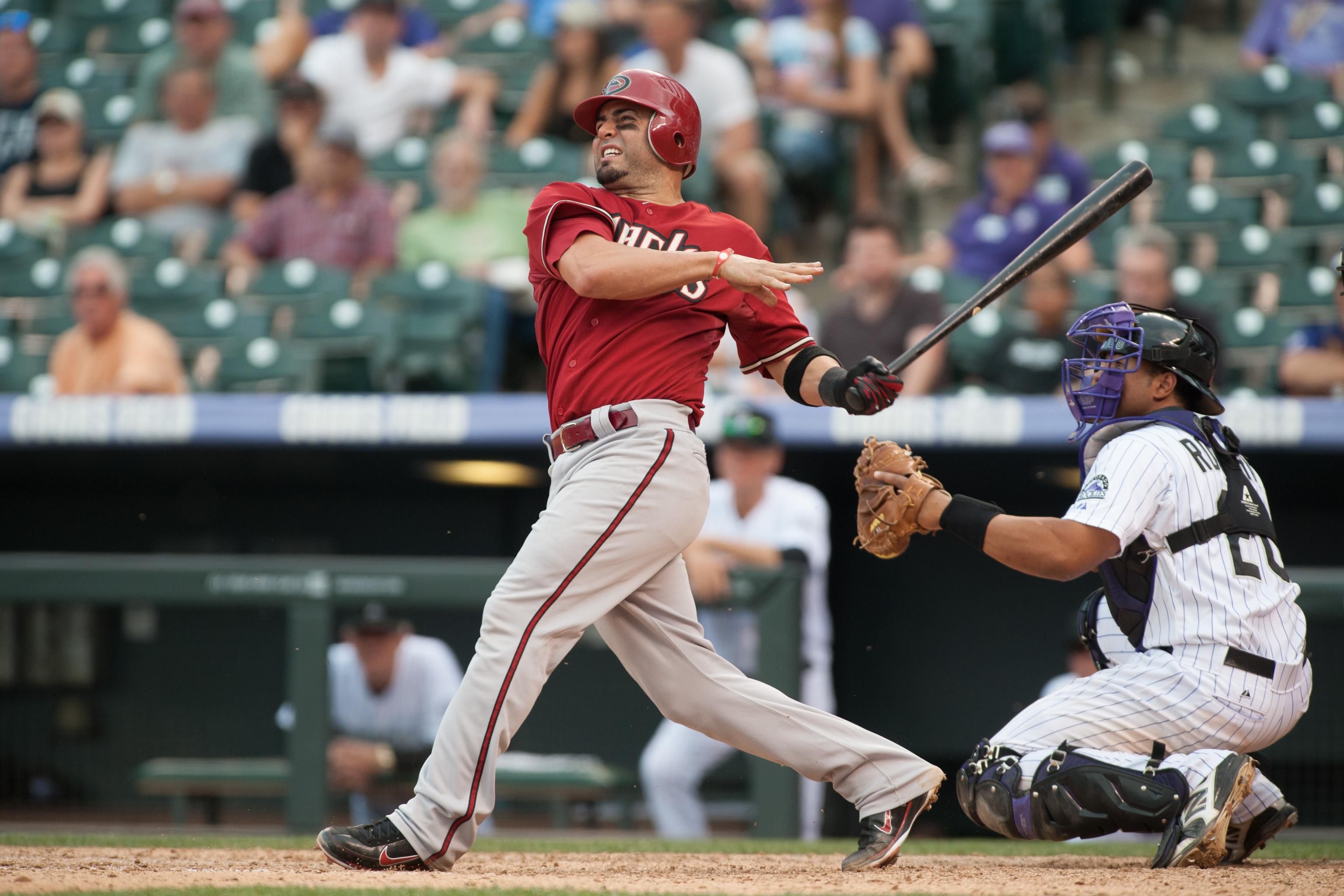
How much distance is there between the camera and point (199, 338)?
6738 millimetres

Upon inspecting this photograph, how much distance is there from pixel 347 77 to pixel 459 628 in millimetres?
4437

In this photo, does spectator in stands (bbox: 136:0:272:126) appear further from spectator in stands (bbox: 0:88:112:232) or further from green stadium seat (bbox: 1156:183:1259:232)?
green stadium seat (bbox: 1156:183:1259:232)

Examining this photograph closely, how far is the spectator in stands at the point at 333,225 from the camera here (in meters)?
7.11

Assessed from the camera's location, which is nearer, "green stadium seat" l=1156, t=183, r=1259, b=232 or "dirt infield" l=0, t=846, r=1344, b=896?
"dirt infield" l=0, t=846, r=1344, b=896

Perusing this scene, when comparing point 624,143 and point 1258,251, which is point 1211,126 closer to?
point 1258,251

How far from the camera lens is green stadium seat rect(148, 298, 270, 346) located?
261 inches

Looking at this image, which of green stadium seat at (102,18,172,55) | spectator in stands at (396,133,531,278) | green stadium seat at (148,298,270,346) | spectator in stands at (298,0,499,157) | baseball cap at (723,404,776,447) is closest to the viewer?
baseball cap at (723,404,776,447)

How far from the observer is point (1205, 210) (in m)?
7.01

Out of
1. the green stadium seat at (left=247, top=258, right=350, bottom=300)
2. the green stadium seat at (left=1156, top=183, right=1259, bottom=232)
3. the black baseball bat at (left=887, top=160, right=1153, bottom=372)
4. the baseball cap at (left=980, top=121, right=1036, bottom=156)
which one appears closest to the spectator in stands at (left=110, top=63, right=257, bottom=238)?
the green stadium seat at (left=247, top=258, right=350, bottom=300)

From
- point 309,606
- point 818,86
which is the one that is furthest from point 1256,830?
point 818,86

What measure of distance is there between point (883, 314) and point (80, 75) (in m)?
5.52

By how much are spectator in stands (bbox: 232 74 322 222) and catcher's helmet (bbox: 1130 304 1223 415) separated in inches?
221

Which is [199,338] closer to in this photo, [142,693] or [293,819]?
[142,693]

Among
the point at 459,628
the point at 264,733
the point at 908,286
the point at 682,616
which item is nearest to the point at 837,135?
the point at 908,286
